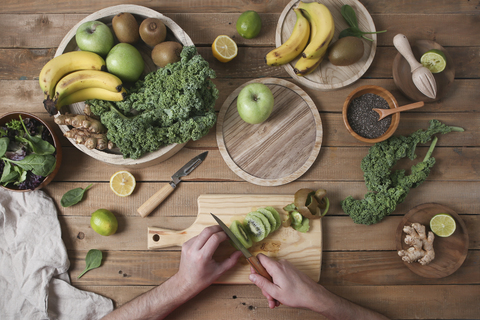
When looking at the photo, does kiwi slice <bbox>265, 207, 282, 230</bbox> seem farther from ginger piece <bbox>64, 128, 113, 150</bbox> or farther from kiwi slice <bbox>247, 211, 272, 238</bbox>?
ginger piece <bbox>64, 128, 113, 150</bbox>

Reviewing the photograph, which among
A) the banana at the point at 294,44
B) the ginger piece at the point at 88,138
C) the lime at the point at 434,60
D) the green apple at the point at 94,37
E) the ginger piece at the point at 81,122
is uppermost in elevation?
the lime at the point at 434,60

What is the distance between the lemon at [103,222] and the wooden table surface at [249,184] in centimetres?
9

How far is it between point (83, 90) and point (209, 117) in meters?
0.65

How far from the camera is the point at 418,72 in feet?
5.41

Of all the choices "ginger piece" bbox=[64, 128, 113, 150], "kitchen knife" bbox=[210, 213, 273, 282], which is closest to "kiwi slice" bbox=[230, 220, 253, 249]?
"kitchen knife" bbox=[210, 213, 273, 282]

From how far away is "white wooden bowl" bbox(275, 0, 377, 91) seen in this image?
5.74ft

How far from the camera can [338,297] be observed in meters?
1.62

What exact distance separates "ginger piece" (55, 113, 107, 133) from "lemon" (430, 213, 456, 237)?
6.23 feet

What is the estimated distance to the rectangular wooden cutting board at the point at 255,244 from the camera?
167cm

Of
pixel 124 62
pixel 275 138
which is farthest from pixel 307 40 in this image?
pixel 124 62

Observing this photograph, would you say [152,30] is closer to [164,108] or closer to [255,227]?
[164,108]

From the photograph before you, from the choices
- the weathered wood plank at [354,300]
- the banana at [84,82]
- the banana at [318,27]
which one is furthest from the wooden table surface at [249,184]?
the banana at [84,82]

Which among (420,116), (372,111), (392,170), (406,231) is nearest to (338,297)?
(406,231)

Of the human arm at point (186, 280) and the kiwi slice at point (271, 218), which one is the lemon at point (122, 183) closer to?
the human arm at point (186, 280)
